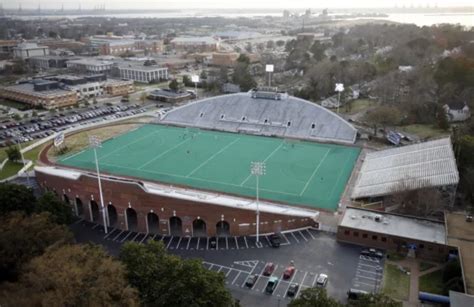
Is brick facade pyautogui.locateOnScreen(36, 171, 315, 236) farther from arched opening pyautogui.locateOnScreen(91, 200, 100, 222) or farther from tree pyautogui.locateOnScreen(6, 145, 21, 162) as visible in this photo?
tree pyautogui.locateOnScreen(6, 145, 21, 162)

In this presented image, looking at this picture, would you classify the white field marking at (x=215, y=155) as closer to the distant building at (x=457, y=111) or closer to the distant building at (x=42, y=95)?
the distant building at (x=457, y=111)

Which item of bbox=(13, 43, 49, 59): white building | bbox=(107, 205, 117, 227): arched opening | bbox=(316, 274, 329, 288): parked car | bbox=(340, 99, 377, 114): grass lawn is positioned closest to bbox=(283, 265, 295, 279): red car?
bbox=(316, 274, 329, 288): parked car

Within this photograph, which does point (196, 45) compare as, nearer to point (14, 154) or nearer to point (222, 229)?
point (14, 154)

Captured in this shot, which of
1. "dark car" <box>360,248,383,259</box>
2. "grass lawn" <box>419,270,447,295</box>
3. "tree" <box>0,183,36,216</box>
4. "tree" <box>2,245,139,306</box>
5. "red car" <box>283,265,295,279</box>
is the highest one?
"tree" <box>2,245,139,306</box>

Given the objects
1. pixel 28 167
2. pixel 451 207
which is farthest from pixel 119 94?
pixel 451 207

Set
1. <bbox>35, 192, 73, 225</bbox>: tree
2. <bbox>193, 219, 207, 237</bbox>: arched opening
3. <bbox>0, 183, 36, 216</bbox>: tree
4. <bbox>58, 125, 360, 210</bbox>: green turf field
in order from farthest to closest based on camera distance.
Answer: <bbox>58, 125, 360, 210</bbox>: green turf field, <bbox>193, 219, 207, 237</bbox>: arched opening, <bbox>0, 183, 36, 216</bbox>: tree, <bbox>35, 192, 73, 225</bbox>: tree

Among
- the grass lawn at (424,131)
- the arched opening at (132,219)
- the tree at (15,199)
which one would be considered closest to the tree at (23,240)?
the tree at (15,199)

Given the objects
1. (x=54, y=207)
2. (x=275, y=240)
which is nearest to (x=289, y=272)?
(x=275, y=240)

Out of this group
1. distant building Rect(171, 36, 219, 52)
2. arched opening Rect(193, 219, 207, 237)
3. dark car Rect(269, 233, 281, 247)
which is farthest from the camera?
distant building Rect(171, 36, 219, 52)
